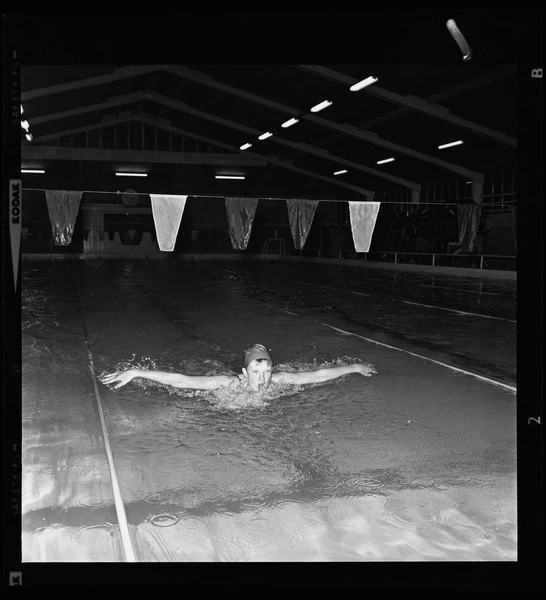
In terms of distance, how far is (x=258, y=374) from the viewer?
5.89m

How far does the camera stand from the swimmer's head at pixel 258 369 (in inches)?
227

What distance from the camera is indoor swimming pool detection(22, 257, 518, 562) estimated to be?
3207 millimetres

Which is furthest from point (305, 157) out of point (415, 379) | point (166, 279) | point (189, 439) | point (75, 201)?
point (189, 439)

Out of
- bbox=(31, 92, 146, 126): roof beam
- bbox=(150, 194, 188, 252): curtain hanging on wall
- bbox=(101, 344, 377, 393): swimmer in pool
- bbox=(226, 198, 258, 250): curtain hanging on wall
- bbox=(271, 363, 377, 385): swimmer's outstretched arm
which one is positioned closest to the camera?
bbox=(101, 344, 377, 393): swimmer in pool

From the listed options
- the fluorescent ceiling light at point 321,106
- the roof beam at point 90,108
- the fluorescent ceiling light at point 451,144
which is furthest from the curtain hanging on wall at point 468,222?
the roof beam at point 90,108

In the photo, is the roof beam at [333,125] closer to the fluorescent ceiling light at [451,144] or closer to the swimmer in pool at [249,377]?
the fluorescent ceiling light at [451,144]

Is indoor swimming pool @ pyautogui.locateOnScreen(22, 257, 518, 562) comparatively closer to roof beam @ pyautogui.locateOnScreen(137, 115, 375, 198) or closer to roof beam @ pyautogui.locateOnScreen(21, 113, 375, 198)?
roof beam @ pyautogui.locateOnScreen(21, 113, 375, 198)

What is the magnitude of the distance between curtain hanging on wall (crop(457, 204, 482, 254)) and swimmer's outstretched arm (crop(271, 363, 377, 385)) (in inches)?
523

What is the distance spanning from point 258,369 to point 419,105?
13821 millimetres

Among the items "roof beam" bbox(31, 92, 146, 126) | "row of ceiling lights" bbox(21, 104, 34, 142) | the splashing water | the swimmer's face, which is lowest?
the splashing water

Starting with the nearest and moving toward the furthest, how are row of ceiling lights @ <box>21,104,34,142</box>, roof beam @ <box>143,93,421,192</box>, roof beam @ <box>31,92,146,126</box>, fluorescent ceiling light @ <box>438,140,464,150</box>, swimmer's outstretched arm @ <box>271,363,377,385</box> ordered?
swimmer's outstretched arm @ <box>271,363,377,385</box> < fluorescent ceiling light @ <box>438,140,464,150</box> < row of ceiling lights @ <box>21,104,34,142</box> < roof beam @ <box>31,92,146,126</box> < roof beam @ <box>143,93,421,192</box>

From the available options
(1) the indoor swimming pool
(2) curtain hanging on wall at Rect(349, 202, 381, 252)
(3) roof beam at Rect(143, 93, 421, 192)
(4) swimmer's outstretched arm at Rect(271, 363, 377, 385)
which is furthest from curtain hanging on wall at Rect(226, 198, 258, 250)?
(3) roof beam at Rect(143, 93, 421, 192)
